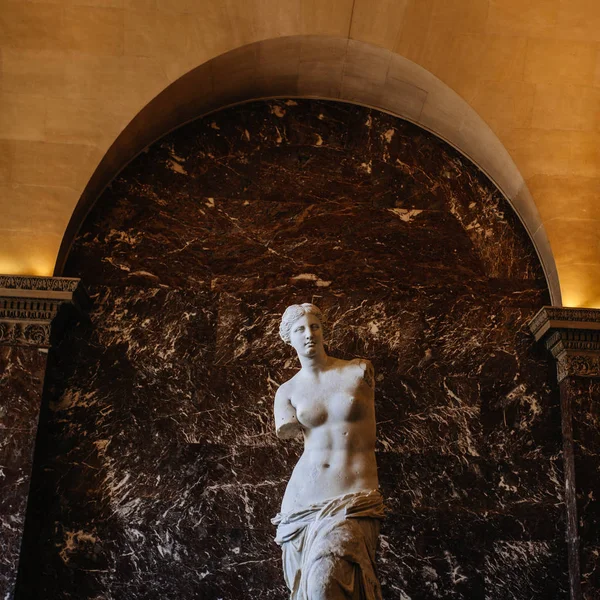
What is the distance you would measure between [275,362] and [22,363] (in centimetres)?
200

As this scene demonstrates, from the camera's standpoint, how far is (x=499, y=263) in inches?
334

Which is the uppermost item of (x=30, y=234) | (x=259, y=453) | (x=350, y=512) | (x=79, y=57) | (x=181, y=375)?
(x=79, y=57)

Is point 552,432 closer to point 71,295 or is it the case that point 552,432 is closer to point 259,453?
point 259,453

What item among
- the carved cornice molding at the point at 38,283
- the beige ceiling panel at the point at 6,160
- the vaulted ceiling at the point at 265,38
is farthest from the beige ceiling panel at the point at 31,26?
the carved cornice molding at the point at 38,283

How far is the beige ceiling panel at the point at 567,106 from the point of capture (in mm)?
8336

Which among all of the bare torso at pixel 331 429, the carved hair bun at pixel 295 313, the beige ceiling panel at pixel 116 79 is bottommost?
the bare torso at pixel 331 429

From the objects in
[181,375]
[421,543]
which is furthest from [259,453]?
[421,543]

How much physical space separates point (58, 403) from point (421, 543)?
3.06 meters

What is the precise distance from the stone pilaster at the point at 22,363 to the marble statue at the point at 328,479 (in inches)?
97.1

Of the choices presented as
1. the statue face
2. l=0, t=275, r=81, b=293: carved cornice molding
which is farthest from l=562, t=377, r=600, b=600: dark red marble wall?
l=0, t=275, r=81, b=293: carved cornice molding

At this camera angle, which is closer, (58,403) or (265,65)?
(58,403)

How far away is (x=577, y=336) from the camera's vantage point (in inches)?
309

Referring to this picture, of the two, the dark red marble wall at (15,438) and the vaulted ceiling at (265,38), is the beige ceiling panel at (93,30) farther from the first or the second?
the dark red marble wall at (15,438)

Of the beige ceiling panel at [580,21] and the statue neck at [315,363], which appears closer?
the statue neck at [315,363]
